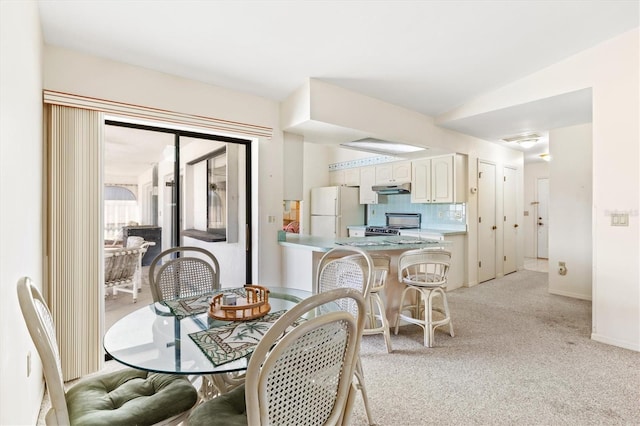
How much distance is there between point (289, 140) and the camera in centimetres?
368

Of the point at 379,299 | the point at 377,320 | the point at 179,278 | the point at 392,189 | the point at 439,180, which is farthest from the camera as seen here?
the point at 392,189

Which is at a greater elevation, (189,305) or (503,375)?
(189,305)

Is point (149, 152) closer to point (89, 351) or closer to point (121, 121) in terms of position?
point (121, 121)

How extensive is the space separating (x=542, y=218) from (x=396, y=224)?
4218mm

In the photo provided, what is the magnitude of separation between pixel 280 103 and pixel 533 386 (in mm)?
3415

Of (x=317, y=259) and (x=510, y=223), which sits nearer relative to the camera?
(x=317, y=259)

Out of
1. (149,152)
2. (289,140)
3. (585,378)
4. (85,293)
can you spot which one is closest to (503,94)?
(289,140)

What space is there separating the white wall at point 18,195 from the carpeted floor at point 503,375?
169 centimetres

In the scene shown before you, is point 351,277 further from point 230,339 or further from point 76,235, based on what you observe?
point 76,235

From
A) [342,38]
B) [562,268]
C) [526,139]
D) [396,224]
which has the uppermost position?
[342,38]

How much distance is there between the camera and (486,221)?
5.30m

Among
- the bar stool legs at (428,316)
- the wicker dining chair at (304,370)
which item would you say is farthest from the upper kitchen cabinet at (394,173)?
the wicker dining chair at (304,370)

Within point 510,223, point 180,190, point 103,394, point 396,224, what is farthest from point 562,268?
point 103,394

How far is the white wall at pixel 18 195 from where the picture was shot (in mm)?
1167
